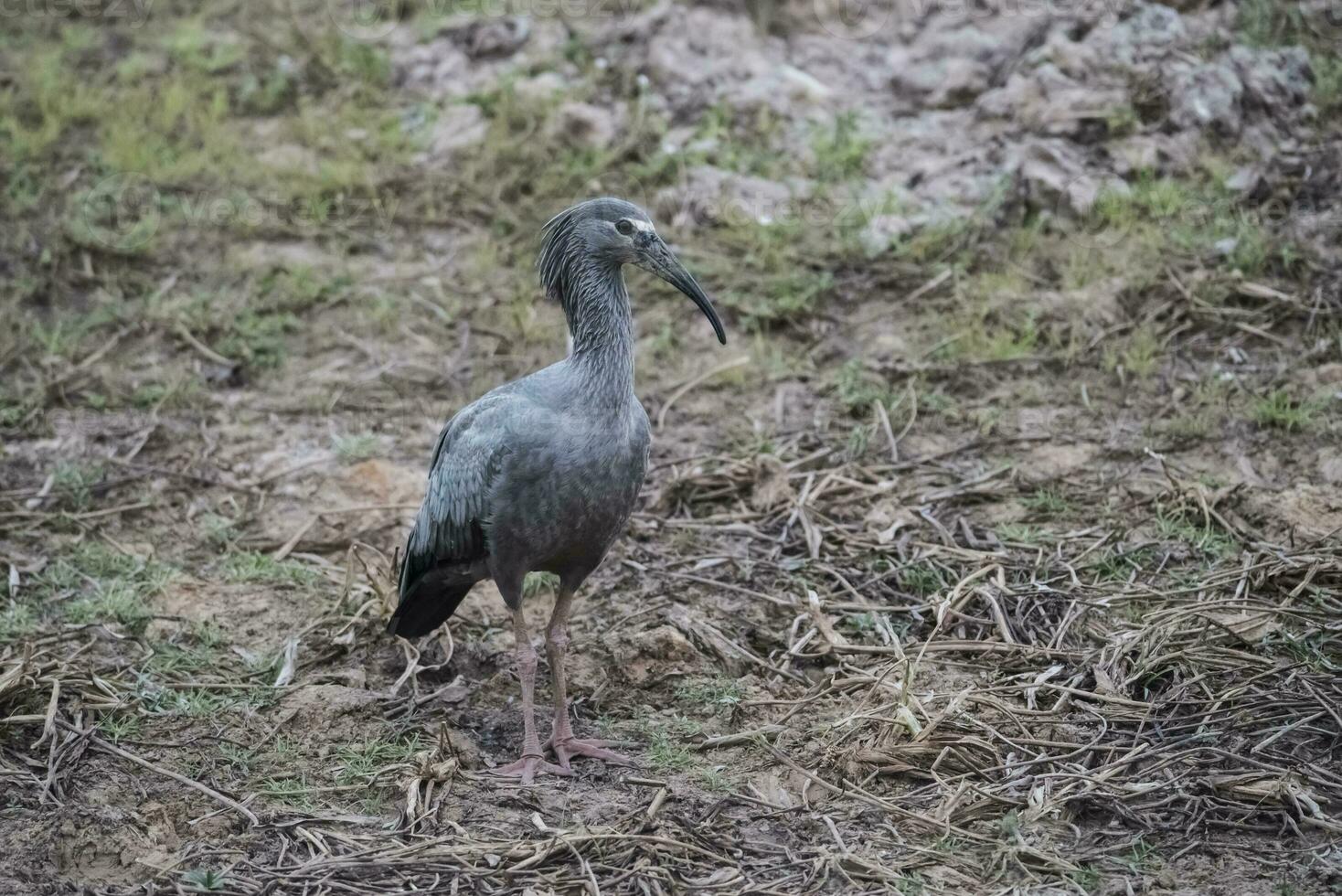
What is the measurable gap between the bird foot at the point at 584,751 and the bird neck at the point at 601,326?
1.31 m

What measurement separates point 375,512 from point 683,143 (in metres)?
3.56

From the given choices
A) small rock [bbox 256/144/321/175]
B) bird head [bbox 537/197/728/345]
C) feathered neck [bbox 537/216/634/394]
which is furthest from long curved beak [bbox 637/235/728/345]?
small rock [bbox 256/144/321/175]

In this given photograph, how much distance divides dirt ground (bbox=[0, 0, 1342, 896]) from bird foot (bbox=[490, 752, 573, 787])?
0.37 feet

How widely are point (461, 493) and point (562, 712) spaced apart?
914 mm

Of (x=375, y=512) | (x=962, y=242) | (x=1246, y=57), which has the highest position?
(x=1246, y=57)

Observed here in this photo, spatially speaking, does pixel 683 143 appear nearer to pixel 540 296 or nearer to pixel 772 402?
pixel 540 296

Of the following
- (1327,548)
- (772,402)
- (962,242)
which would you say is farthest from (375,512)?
(1327,548)

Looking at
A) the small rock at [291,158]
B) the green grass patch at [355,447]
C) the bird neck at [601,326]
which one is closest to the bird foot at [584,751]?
the bird neck at [601,326]

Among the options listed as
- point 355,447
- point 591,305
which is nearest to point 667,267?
point 591,305

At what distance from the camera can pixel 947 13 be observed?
919 cm

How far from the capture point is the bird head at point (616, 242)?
17.1ft
